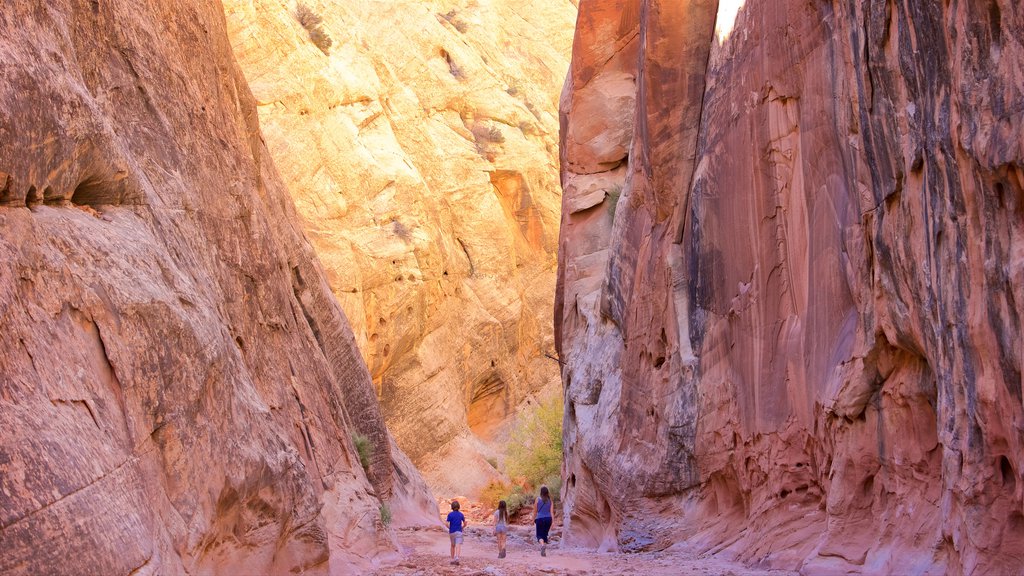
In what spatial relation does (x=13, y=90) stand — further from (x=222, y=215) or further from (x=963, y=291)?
(x=963, y=291)

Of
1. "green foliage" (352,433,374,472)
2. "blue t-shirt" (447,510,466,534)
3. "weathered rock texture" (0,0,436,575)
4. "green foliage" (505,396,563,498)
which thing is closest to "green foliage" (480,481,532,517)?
"green foliage" (505,396,563,498)

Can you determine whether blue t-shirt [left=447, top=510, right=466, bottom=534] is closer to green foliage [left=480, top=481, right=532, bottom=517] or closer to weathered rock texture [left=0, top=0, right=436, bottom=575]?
weathered rock texture [left=0, top=0, right=436, bottom=575]

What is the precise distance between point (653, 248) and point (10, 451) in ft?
49.5

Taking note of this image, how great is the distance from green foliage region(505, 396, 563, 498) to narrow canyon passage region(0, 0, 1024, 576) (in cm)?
270

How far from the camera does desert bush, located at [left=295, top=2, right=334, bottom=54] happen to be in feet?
127

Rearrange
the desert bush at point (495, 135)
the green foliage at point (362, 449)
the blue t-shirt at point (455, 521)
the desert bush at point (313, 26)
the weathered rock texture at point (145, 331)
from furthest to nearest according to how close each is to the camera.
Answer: the desert bush at point (495, 135) < the desert bush at point (313, 26) < the green foliage at point (362, 449) < the blue t-shirt at point (455, 521) < the weathered rock texture at point (145, 331)

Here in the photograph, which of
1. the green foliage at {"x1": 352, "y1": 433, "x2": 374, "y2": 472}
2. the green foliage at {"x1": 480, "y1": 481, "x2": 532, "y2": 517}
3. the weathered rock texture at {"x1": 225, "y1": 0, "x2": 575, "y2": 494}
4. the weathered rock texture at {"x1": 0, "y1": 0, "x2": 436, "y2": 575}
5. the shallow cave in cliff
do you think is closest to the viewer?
the weathered rock texture at {"x1": 0, "y1": 0, "x2": 436, "y2": 575}

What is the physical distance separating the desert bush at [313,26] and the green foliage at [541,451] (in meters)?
17.6

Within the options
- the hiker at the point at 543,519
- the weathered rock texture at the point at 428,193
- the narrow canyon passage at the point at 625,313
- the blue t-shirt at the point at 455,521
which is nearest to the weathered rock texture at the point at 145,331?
the narrow canyon passage at the point at 625,313

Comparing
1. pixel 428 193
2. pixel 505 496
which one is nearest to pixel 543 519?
pixel 505 496

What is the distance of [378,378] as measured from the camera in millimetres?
36969

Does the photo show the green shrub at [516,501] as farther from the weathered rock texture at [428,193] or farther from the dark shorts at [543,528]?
the dark shorts at [543,528]

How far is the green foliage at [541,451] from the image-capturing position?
32438 millimetres

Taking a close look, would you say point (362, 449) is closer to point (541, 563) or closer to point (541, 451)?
point (541, 563)
